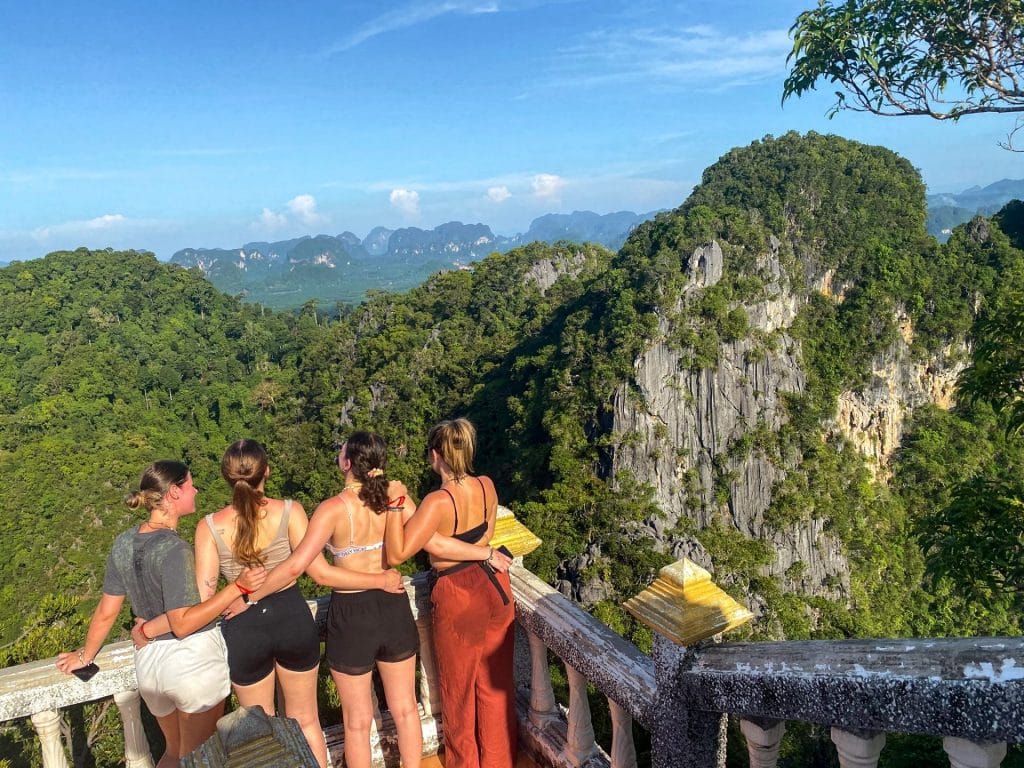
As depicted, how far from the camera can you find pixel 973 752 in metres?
1.36

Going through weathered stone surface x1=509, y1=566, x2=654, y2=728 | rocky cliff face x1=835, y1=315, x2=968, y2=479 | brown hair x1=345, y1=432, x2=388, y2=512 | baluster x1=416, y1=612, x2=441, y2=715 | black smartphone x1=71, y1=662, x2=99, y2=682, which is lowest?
rocky cliff face x1=835, y1=315, x2=968, y2=479

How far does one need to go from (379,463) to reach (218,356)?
2479 inches

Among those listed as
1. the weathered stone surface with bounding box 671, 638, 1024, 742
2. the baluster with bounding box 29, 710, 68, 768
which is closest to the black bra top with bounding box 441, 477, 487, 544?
the weathered stone surface with bounding box 671, 638, 1024, 742

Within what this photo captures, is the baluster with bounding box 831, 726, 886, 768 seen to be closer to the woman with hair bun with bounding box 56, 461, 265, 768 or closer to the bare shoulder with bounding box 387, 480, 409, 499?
the bare shoulder with bounding box 387, 480, 409, 499

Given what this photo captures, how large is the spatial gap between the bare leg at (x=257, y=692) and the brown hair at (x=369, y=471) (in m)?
0.91

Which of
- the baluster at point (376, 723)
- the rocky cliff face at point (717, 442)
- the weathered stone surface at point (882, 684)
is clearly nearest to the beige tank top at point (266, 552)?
the baluster at point (376, 723)

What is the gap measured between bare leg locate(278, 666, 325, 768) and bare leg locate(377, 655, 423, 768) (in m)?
0.32

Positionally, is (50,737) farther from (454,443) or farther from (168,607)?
(454,443)

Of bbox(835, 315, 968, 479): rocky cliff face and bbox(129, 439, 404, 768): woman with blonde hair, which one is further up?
bbox(129, 439, 404, 768): woman with blonde hair

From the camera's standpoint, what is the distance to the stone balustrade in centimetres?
131

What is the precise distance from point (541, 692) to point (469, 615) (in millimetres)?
630

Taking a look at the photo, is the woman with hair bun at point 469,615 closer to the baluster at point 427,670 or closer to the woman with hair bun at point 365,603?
the woman with hair bun at point 365,603

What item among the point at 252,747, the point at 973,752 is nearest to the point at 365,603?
the point at 252,747

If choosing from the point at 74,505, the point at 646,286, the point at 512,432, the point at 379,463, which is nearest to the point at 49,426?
the point at 74,505
